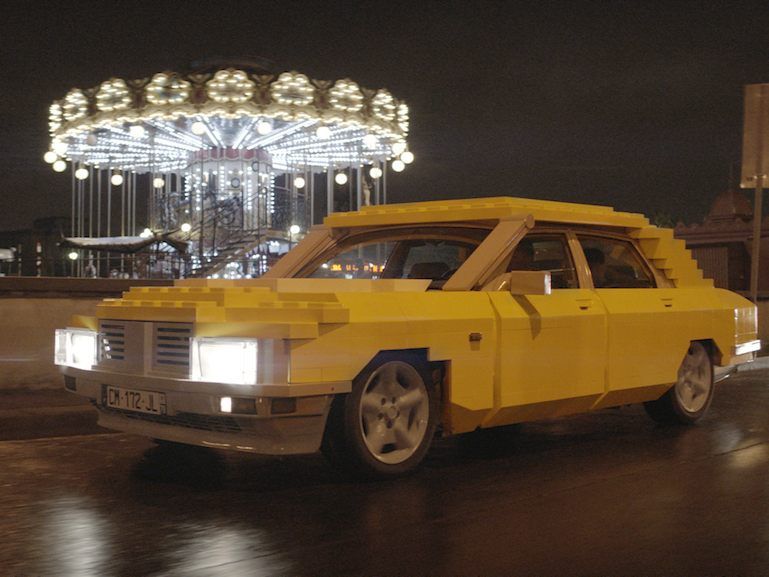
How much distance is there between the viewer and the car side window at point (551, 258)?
6785mm

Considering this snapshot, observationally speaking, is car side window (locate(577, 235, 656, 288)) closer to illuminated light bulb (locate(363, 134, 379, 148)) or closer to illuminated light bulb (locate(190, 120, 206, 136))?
illuminated light bulb (locate(363, 134, 379, 148))

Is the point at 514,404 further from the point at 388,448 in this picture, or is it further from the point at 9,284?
the point at 9,284

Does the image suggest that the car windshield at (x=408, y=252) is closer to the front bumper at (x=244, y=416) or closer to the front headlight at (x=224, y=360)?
the front bumper at (x=244, y=416)

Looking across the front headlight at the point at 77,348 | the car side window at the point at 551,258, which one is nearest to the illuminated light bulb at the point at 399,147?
the car side window at the point at 551,258

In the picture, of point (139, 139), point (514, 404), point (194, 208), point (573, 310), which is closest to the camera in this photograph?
point (514, 404)

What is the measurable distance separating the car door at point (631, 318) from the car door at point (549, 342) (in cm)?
18

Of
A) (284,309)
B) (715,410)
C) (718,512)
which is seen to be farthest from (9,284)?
(718,512)

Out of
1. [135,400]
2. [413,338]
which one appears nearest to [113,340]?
[135,400]

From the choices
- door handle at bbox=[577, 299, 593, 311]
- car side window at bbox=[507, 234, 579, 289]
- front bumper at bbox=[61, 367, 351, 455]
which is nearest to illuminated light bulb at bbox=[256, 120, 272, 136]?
car side window at bbox=[507, 234, 579, 289]

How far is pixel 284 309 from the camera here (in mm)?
4984

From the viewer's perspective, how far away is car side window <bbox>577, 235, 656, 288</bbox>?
7273mm

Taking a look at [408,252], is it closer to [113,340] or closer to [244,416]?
[113,340]

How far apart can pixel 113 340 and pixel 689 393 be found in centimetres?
491

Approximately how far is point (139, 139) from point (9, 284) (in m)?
16.4
